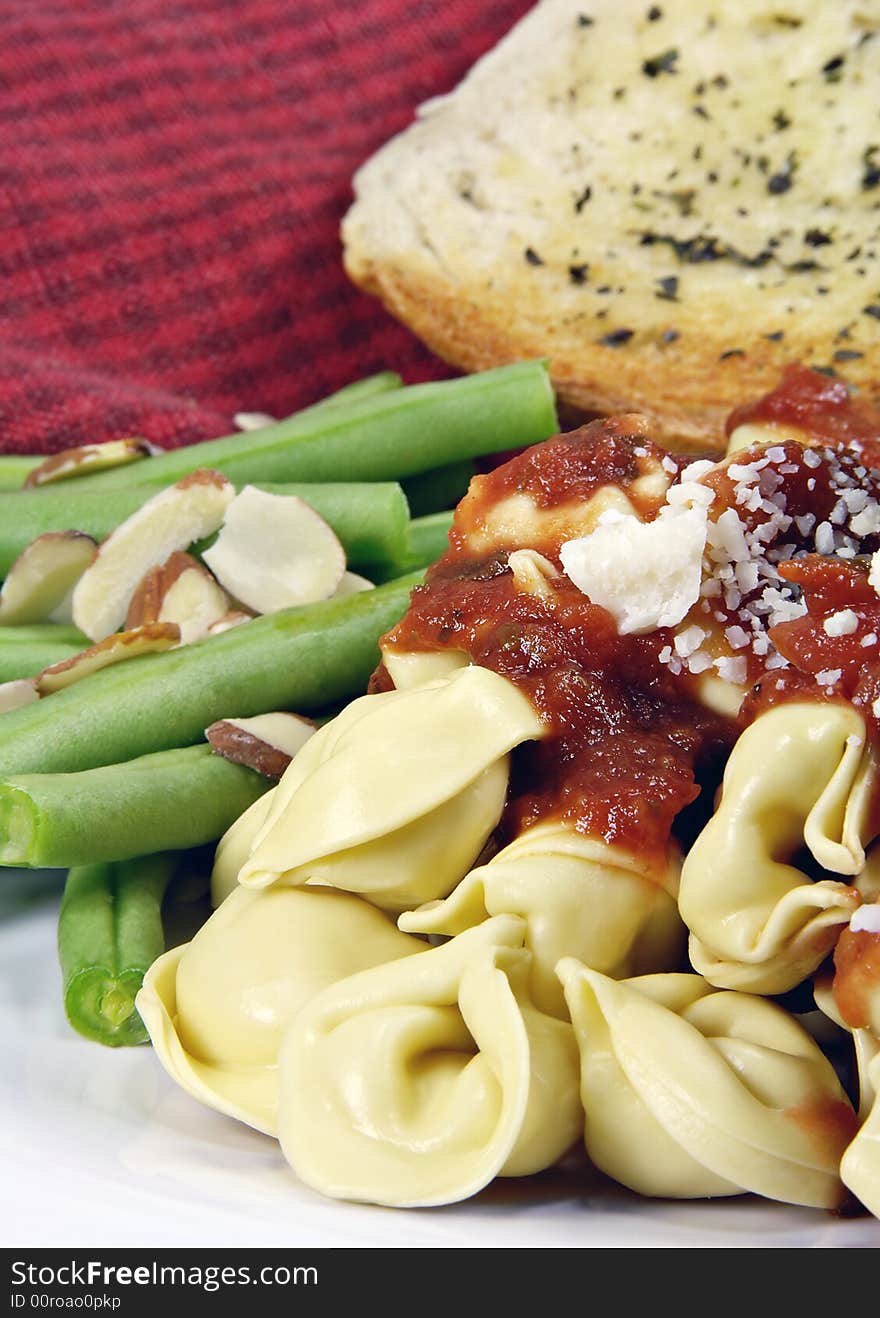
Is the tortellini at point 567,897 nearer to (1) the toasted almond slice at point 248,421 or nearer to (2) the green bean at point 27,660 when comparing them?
(2) the green bean at point 27,660

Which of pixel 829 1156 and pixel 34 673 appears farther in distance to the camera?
pixel 34 673

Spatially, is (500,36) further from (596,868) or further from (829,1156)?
(829,1156)

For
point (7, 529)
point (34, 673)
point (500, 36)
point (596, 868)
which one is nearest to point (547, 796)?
point (596, 868)

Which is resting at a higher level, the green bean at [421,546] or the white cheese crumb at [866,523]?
the white cheese crumb at [866,523]

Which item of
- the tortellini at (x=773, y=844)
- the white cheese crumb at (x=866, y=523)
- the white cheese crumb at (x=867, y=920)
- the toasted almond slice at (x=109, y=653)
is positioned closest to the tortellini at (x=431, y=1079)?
the tortellini at (x=773, y=844)

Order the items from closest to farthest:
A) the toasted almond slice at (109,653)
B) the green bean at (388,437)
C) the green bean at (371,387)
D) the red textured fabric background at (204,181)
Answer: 1. the toasted almond slice at (109,653)
2. the green bean at (388,437)
3. the green bean at (371,387)
4. the red textured fabric background at (204,181)

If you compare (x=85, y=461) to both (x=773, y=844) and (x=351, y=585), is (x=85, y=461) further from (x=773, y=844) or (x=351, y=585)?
(x=773, y=844)

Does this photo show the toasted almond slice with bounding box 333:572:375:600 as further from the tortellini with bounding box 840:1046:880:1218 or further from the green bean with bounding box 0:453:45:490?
the tortellini with bounding box 840:1046:880:1218
